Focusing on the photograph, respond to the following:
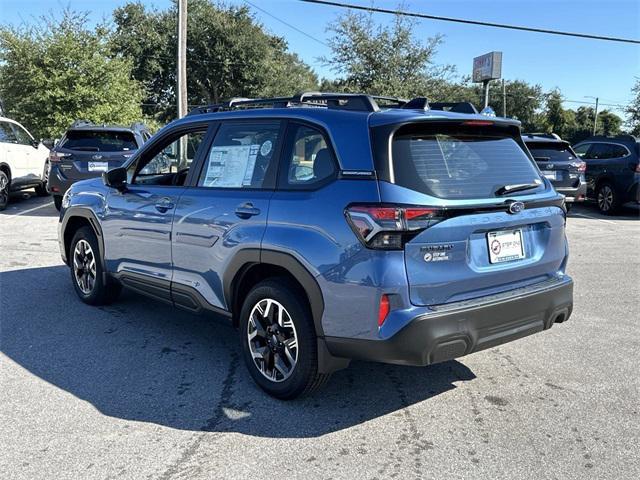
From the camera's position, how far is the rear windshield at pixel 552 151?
1205 cm

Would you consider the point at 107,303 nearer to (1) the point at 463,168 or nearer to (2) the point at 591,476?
(1) the point at 463,168

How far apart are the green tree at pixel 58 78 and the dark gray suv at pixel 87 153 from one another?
27.7 ft

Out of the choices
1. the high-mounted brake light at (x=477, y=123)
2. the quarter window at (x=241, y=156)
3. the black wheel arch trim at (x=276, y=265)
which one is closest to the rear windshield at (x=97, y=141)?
the quarter window at (x=241, y=156)

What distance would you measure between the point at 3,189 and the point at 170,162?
789 centimetres

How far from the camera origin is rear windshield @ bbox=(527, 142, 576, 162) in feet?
39.5

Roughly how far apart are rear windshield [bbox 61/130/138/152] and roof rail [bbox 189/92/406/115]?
6.94 meters

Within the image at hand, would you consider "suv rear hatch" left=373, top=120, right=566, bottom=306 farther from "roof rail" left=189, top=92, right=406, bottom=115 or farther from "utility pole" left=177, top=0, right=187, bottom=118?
"utility pole" left=177, top=0, right=187, bottom=118

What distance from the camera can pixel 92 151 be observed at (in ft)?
35.9

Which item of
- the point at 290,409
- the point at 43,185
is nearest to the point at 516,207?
the point at 290,409

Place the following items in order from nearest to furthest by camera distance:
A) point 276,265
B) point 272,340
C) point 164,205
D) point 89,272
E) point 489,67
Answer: point 276,265, point 272,340, point 164,205, point 89,272, point 489,67

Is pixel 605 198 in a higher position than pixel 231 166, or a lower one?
lower

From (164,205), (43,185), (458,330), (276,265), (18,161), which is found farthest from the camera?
(43,185)

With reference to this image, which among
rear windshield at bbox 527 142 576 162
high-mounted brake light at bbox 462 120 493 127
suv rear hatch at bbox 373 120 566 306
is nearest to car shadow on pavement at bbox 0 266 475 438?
suv rear hatch at bbox 373 120 566 306

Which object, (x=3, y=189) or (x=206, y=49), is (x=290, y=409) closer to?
(x=3, y=189)
